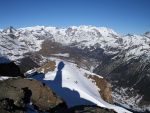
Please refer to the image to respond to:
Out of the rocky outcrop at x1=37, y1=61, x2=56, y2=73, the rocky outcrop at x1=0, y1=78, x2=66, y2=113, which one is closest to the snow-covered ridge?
the rocky outcrop at x1=37, y1=61, x2=56, y2=73

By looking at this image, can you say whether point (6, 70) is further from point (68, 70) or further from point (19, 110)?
point (68, 70)

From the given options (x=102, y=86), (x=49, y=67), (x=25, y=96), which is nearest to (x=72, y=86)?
(x=49, y=67)

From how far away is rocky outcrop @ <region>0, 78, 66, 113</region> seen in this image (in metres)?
46.8

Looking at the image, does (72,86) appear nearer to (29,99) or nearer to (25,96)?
(29,99)

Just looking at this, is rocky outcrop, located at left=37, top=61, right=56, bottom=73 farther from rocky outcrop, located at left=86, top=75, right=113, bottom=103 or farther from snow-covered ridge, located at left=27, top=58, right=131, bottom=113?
rocky outcrop, located at left=86, top=75, right=113, bottom=103

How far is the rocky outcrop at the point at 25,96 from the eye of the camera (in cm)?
4678

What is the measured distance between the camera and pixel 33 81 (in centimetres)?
5672

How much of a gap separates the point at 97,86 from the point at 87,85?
758cm

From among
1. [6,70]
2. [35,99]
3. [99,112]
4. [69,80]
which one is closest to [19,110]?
[35,99]

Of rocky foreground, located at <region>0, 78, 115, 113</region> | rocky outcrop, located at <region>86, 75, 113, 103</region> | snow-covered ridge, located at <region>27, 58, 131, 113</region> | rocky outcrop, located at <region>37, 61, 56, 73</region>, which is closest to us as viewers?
rocky foreground, located at <region>0, 78, 115, 113</region>

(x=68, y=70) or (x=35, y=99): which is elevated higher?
(x=68, y=70)

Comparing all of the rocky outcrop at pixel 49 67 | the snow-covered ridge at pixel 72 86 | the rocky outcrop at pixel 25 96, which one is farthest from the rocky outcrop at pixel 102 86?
the rocky outcrop at pixel 25 96

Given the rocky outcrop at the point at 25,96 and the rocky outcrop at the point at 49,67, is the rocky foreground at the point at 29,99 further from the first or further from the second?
the rocky outcrop at the point at 49,67

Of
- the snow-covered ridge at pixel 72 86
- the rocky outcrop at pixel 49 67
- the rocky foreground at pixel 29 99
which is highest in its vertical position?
the rocky outcrop at pixel 49 67
